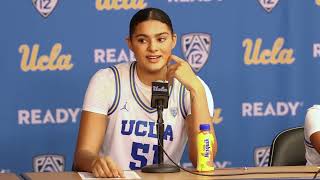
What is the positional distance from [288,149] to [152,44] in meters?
0.77

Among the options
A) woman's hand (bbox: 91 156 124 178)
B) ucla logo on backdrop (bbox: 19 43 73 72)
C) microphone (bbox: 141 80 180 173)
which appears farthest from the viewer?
ucla logo on backdrop (bbox: 19 43 73 72)

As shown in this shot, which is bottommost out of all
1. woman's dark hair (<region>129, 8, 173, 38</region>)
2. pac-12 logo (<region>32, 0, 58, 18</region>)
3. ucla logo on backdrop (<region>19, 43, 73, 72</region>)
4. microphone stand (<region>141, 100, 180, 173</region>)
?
microphone stand (<region>141, 100, 180, 173</region>)

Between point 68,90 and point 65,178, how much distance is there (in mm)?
1329

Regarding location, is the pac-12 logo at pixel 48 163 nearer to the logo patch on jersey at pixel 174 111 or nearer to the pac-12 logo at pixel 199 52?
the pac-12 logo at pixel 199 52

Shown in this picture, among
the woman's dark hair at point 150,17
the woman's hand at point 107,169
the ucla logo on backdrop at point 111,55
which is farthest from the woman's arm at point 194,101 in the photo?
the ucla logo on backdrop at point 111,55

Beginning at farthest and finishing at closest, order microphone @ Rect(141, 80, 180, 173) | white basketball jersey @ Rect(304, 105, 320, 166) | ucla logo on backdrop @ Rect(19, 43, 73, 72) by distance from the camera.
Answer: ucla logo on backdrop @ Rect(19, 43, 73, 72)
white basketball jersey @ Rect(304, 105, 320, 166)
microphone @ Rect(141, 80, 180, 173)

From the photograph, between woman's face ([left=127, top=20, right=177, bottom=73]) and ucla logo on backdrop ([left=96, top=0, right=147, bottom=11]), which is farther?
ucla logo on backdrop ([left=96, top=0, right=147, bottom=11])

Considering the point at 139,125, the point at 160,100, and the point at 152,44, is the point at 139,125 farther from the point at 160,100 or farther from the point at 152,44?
the point at 160,100

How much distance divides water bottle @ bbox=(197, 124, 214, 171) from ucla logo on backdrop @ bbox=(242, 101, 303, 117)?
1.31 meters

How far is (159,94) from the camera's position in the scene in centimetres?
298

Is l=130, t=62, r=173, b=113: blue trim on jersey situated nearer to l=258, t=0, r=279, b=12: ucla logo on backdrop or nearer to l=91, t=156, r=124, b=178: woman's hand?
l=91, t=156, r=124, b=178: woman's hand

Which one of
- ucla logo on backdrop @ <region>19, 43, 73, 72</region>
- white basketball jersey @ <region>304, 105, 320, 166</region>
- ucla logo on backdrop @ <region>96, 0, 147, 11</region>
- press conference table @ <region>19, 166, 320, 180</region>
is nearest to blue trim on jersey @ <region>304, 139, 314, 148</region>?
white basketball jersey @ <region>304, 105, 320, 166</region>

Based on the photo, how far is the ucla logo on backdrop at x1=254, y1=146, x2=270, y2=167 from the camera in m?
4.39

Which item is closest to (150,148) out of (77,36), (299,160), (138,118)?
(138,118)
